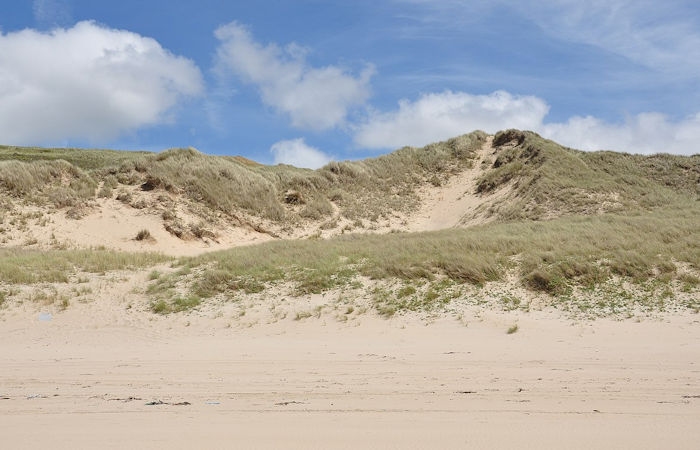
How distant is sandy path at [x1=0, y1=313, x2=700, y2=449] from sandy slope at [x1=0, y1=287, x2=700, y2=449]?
0.02 metres

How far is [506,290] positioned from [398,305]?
2861 millimetres

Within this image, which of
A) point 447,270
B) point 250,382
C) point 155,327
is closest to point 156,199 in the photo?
point 155,327

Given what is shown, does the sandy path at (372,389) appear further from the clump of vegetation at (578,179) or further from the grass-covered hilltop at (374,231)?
the clump of vegetation at (578,179)

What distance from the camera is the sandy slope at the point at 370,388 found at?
412 cm

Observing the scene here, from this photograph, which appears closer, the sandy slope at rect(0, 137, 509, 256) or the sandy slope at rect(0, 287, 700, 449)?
the sandy slope at rect(0, 287, 700, 449)

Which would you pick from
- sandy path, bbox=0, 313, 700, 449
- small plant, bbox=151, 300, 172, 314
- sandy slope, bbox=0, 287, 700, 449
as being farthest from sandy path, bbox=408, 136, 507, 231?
sandy path, bbox=0, 313, 700, 449

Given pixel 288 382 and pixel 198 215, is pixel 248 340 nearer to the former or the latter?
pixel 288 382

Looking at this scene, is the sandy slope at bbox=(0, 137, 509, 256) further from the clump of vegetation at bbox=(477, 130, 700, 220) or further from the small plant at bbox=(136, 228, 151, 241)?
the clump of vegetation at bbox=(477, 130, 700, 220)

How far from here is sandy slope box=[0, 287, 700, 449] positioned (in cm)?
412

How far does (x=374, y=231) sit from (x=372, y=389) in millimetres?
24976

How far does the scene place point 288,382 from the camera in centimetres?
604

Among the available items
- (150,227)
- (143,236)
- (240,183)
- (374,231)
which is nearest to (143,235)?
(143,236)

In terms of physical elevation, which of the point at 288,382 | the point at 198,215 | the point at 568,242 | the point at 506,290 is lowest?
the point at 288,382

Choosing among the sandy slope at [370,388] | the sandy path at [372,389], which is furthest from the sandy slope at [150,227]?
the sandy path at [372,389]
